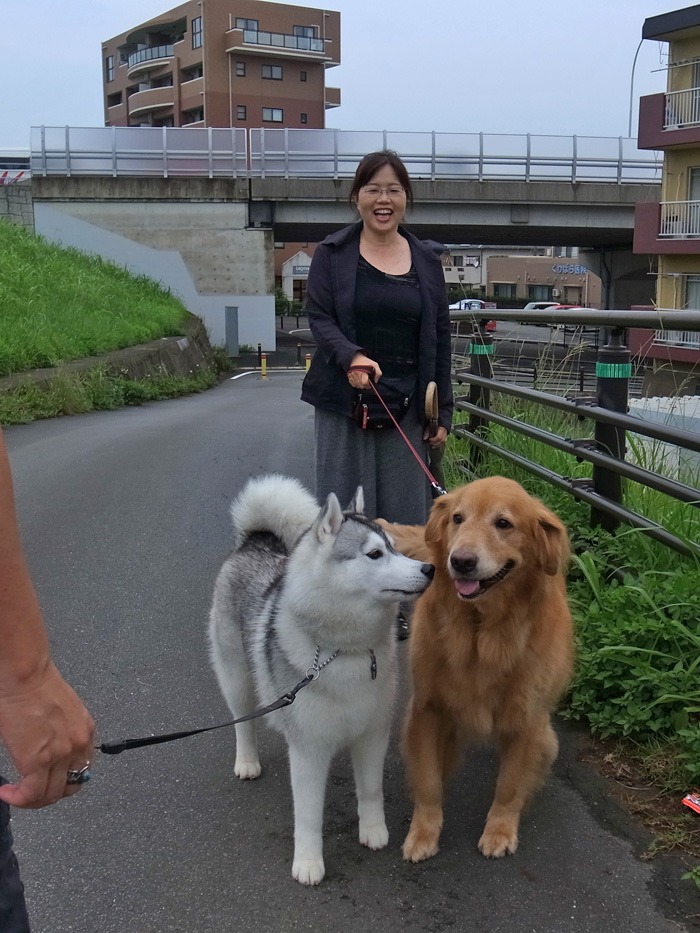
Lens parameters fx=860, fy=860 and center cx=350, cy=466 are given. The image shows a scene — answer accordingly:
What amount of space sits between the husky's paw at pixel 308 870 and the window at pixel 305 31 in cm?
7784

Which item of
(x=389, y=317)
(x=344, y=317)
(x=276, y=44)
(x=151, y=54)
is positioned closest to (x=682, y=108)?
(x=389, y=317)

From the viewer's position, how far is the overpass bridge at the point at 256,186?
3262 centimetres

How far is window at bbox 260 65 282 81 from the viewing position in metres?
70.9

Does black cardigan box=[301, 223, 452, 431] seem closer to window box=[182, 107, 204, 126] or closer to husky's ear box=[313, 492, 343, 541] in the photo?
husky's ear box=[313, 492, 343, 541]

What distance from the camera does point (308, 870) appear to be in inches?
108

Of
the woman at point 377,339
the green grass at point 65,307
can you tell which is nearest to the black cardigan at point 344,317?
the woman at point 377,339

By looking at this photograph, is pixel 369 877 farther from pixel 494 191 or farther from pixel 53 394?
pixel 494 191

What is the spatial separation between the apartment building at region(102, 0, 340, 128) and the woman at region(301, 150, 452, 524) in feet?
231

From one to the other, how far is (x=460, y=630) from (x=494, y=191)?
1278 inches

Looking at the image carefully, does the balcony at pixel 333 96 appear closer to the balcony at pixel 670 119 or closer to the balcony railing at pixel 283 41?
the balcony railing at pixel 283 41

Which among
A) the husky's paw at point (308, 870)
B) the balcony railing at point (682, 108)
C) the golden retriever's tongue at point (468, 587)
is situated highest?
the balcony railing at point (682, 108)

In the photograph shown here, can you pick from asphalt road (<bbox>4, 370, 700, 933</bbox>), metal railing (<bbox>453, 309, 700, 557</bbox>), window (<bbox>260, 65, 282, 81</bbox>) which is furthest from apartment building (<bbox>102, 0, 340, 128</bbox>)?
asphalt road (<bbox>4, 370, 700, 933</bbox>)

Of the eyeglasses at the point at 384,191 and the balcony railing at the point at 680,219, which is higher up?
the balcony railing at the point at 680,219

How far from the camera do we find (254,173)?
3294 centimetres
